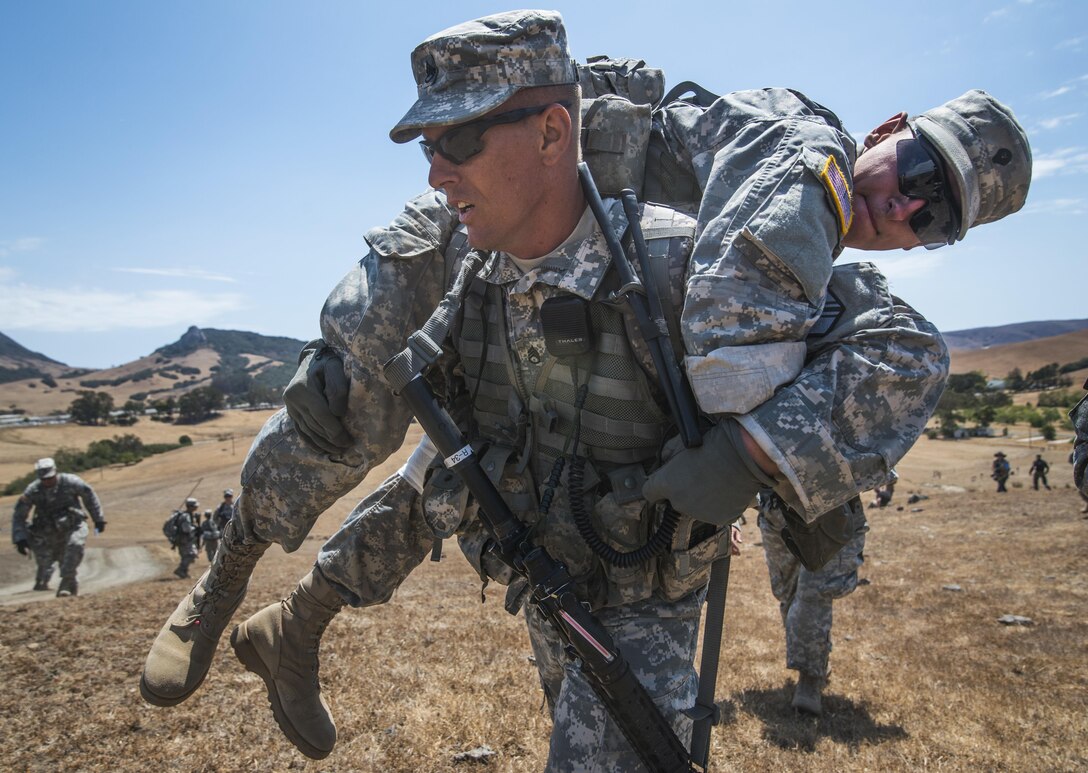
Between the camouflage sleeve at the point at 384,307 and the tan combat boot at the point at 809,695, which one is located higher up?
the camouflage sleeve at the point at 384,307

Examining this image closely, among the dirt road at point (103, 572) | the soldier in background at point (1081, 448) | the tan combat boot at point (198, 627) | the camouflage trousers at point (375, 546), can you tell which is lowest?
the dirt road at point (103, 572)

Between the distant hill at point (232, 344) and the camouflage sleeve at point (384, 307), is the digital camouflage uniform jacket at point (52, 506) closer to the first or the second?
the camouflage sleeve at point (384, 307)

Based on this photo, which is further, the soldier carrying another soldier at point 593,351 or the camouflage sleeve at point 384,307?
the camouflage sleeve at point 384,307

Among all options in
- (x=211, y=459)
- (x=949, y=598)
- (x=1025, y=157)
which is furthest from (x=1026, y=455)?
(x=211, y=459)

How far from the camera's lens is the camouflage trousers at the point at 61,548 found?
452 inches

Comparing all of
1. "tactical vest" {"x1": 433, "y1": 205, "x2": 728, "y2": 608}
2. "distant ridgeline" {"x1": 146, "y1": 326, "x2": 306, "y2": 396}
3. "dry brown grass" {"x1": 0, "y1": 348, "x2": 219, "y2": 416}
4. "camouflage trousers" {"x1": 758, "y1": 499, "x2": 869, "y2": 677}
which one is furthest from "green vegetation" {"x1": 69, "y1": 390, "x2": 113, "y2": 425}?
"tactical vest" {"x1": 433, "y1": 205, "x2": 728, "y2": 608}

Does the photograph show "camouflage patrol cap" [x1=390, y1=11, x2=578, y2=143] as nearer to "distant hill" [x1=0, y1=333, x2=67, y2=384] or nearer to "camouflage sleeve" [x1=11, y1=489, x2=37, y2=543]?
"camouflage sleeve" [x1=11, y1=489, x2=37, y2=543]

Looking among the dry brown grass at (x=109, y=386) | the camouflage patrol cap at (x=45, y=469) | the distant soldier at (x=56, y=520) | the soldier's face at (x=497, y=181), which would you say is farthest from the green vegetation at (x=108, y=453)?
the soldier's face at (x=497, y=181)

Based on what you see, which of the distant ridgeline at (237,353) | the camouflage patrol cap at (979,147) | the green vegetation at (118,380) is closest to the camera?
the camouflage patrol cap at (979,147)

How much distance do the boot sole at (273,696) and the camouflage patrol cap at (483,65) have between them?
2.36m

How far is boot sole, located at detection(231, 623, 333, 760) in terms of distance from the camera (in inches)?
125

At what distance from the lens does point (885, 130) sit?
2.29 metres

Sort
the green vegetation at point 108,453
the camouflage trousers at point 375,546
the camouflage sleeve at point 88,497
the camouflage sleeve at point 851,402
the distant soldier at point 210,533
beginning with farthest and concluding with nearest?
the green vegetation at point 108,453
the distant soldier at point 210,533
the camouflage sleeve at point 88,497
the camouflage trousers at point 375,546
the camouflage sleeve at point 851,402

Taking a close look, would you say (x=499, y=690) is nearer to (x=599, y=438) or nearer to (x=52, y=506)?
(x=599, y=438)
